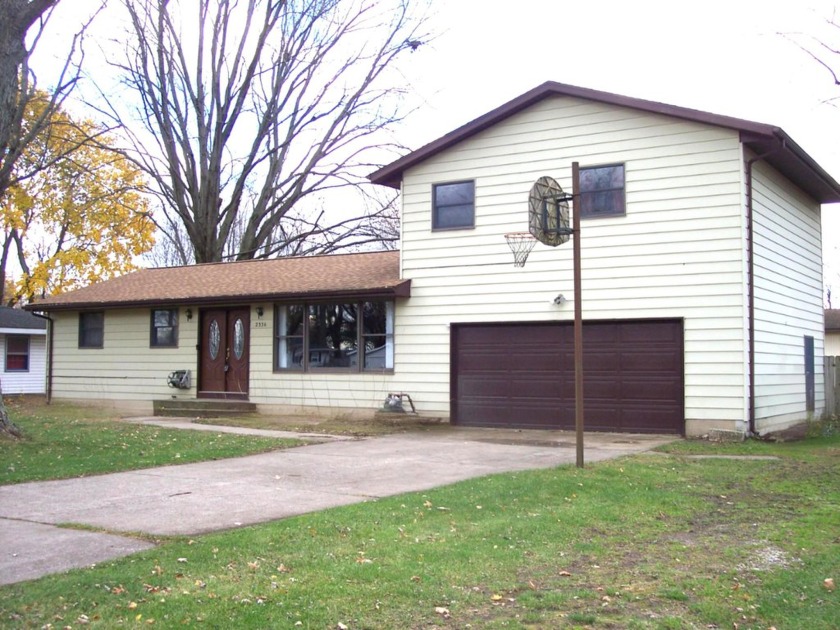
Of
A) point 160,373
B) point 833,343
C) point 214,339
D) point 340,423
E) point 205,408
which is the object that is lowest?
point 340,423

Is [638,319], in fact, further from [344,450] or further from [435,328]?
[344,450]

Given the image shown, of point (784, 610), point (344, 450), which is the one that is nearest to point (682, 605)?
point (784, 610)

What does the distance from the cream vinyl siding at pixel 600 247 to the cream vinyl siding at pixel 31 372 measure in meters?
19.2

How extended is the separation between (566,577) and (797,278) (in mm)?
14184

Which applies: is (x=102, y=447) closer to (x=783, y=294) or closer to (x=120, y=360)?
(x=120, y=360)

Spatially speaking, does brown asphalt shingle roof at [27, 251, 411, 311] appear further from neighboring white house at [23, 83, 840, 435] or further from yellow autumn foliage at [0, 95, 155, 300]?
yellow autumn foliage at [0, 95, 155, 300]

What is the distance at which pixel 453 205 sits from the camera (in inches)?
671

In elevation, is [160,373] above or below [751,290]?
below

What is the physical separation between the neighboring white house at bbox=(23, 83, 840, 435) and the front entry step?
0.41 meters

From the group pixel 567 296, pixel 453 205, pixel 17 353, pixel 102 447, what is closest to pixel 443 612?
pixel 102 447

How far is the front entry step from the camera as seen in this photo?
18.8 metres

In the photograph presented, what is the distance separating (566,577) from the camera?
5.57 m

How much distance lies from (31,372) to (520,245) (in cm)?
2325

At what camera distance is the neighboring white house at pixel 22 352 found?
99.1 feet
